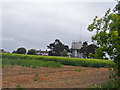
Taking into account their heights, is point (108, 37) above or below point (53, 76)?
above

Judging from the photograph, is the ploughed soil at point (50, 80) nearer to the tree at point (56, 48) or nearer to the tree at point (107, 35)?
the tree at point (107, 35)

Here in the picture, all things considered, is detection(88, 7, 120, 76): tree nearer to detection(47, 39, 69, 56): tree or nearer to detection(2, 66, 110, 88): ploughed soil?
detection(2, 66, 110, 88): ploughed soil

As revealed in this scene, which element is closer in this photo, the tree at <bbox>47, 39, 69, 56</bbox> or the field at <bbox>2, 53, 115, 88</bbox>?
the field at <bbox>2, 53, 115, 88</bbox>

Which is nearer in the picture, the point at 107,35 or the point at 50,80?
the point at 107,35

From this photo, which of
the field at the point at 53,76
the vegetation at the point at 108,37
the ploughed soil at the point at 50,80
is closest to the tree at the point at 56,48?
the field at the point at 53,76

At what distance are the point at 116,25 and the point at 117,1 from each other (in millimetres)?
1324

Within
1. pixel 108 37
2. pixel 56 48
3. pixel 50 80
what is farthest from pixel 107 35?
pixel 56 48

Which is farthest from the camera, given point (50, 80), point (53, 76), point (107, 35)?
point (53, 76)

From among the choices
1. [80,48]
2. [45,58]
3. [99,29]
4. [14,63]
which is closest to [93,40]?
[99,29]

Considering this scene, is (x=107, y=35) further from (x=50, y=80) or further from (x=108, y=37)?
(x=50, y=80)

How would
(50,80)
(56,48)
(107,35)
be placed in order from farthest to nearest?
(56,48), (50,80), (107,35)

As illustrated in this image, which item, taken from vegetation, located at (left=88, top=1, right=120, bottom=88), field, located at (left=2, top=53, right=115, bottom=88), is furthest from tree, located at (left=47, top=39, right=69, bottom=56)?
vegetation, located at (left=88, top=1, right=120, bottom=88)

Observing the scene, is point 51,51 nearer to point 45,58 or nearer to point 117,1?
point 45,58

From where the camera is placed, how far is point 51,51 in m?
45.9
